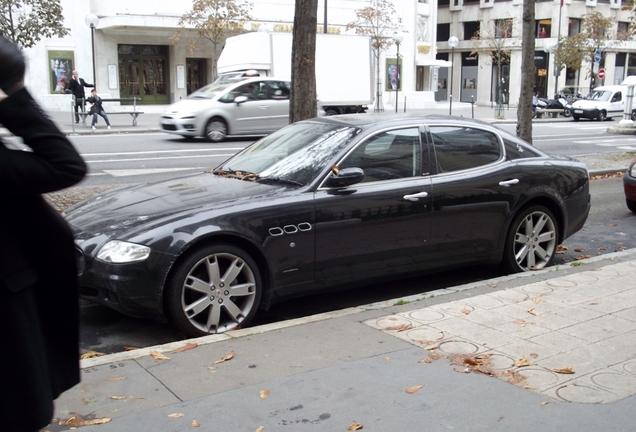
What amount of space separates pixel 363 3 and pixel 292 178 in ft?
133

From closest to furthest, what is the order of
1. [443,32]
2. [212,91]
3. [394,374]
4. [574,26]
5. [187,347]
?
[394,374] < [187,347] < [212,91] < [574,26] < [443,32]

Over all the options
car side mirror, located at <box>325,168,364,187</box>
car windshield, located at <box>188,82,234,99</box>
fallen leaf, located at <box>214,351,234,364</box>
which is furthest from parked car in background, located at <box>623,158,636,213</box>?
car windshield, located at <box>188,82,234,99</box>

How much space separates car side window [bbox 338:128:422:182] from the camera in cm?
612

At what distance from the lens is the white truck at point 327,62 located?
2645cm

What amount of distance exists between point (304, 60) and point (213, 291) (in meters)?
6.09

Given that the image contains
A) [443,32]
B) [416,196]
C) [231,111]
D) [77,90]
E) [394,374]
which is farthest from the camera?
[443,32]

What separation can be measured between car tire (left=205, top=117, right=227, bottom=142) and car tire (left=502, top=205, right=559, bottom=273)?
1416 cm

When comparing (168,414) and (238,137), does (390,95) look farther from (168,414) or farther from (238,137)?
(168,414)

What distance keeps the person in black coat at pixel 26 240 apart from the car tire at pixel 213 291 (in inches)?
113

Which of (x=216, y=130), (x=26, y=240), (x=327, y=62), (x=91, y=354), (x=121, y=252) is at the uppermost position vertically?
(x=327, y=62)

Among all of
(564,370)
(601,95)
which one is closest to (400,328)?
(564,370)

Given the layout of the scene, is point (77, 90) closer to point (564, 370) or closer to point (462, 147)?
point (462, 147)

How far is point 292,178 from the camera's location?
19.5ft

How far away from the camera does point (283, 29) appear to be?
40.9 meters
